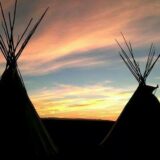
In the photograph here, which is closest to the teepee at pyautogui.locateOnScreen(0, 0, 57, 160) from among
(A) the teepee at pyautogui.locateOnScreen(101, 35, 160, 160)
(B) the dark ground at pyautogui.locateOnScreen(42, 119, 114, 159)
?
(A) the teepee at pyautogui.locateOnScreen(101, 35, 160, 160)

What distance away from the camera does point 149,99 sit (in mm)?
11359

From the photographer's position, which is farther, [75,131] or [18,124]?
[75,131]

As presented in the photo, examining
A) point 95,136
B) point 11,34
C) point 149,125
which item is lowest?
point 95,136

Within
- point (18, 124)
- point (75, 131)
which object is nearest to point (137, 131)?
point (18, 124)

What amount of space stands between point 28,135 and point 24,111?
0.57 metres

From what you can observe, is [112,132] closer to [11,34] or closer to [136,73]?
[136,73]

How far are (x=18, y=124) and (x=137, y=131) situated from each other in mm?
3523

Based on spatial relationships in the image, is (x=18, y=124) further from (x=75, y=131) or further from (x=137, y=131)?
(x=75, y=131)

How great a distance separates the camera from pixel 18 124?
915cm

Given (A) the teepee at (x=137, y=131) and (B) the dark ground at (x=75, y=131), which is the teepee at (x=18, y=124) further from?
(B) the dark ground at (x=75, y=131)

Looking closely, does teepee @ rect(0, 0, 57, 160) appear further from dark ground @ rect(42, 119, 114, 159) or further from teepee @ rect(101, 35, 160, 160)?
dark ground @ rect(42, 119, 114, 159)

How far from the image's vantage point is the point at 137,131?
36.0ft

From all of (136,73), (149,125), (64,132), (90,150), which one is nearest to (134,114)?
(149,125)

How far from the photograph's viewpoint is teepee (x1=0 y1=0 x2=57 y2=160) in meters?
9.00
